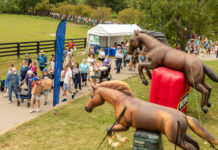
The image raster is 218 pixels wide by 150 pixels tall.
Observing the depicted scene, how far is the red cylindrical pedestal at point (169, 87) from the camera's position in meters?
7.69

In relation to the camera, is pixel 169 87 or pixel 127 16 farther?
pixel 127 16

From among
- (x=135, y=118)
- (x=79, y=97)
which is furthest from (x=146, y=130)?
(x=79, y=97)

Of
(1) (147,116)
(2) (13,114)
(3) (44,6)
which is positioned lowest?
(2) (13,114)

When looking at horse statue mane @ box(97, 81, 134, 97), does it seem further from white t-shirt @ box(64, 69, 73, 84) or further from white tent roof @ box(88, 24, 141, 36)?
white tent roof @ box(88, 24, 141, 36)

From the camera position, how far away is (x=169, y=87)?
25.5 ft

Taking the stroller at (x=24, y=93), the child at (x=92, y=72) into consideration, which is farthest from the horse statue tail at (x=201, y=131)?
the child at (x=92, y=72)

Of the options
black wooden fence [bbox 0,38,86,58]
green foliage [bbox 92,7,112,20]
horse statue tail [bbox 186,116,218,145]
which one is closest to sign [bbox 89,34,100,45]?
Answer: black wooden fence [bbox 0,38,86,58]

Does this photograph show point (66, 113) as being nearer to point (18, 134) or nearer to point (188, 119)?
point (18, 134)

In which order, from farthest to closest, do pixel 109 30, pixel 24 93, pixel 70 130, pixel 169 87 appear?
1. pixel 109 30
2. pixel 24 93
3. pixel 70 130
4. pixel 169 87

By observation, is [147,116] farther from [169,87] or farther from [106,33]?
[106,33]

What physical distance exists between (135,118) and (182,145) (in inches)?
35.8

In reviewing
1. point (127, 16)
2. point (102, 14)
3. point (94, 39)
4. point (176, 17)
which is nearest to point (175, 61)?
point (176, 17)

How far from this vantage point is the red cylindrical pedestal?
7.69 meters

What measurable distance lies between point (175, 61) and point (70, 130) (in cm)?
392
